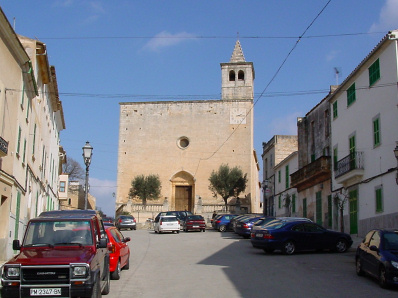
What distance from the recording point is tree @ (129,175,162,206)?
5731cm

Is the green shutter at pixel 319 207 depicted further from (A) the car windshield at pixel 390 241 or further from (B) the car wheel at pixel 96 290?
(B) the car wheel at pixel 96 290

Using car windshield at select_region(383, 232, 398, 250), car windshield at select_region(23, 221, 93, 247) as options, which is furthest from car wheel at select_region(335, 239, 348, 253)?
car windshield at select_region(23, 221, 93, 247)

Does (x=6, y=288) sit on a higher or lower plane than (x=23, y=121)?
lower

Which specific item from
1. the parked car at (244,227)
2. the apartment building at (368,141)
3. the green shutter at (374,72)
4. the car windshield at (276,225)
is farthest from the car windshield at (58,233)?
the parked car at (244,227)

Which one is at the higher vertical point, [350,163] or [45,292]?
[350,163]

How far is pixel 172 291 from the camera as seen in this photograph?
37.9 feet

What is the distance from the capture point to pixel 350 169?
26078 millimetres

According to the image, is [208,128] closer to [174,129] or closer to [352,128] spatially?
[174,129]

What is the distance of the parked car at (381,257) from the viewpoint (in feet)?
38.6

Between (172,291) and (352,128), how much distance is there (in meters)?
18.2

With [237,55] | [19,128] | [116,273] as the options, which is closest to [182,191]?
[237,55]

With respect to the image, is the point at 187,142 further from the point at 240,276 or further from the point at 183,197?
the point at 240,276

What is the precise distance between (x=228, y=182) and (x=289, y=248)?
116 feet

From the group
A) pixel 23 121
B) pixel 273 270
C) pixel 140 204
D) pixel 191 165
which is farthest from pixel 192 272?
pixel 191 165
